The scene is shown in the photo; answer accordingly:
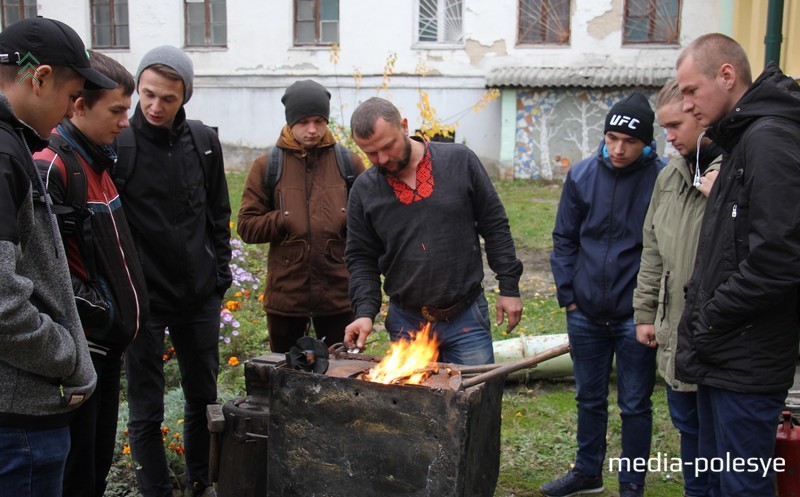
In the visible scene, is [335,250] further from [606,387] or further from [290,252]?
[606,387]

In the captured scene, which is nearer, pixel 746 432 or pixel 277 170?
pixel 746 432

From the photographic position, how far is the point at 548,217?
12.8 m

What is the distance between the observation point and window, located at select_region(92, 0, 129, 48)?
19.7 meters

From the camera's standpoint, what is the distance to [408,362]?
3.35 m

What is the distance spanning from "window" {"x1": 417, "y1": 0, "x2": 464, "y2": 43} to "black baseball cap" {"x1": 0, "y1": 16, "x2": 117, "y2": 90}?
16587 mm

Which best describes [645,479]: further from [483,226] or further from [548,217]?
[548,217]

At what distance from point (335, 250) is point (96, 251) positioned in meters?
1.55

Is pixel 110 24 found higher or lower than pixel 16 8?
lower

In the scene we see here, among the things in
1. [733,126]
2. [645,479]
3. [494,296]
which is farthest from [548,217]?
[733,126]

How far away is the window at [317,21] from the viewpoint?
1880 cm

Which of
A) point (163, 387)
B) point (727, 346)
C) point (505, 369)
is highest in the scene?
point (727, 346)

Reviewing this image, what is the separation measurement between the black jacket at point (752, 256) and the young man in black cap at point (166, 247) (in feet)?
7.58

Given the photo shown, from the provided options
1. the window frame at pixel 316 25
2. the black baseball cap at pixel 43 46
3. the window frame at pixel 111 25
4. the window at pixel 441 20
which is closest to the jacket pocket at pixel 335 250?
the black baseball cap at pixel 43 46

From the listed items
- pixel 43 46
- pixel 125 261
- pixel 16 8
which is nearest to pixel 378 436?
pixel 125 261
